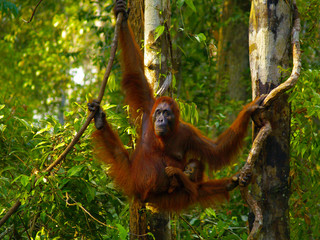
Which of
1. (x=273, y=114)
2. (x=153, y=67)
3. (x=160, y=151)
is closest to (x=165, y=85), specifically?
(x=153, y=67)

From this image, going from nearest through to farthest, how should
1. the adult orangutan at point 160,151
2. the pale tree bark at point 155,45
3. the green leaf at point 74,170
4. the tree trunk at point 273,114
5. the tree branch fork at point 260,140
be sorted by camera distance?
the tree branch fork at point 260,140, the tree trunk at point 273,114, the green leaf at point 74,170, the adult orangutan at point 160,151, the pale tree bark at point 155,45

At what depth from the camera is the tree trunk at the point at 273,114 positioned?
3627 millimetres

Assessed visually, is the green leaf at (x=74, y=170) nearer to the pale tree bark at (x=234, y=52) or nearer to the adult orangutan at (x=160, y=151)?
the adult orangutan at (x=160, y=151)

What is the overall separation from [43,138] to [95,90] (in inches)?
256

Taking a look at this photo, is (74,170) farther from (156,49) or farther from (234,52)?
Answer: (234,52)

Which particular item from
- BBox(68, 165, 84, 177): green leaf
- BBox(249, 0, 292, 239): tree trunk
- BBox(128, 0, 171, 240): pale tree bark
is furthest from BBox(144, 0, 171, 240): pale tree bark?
BBox(249, 0, 292, 239): tree trunk

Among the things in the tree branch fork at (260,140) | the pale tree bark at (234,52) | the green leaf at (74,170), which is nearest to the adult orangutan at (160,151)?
the green leaf at (74,170)

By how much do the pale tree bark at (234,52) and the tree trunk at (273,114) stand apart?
14.7 feet

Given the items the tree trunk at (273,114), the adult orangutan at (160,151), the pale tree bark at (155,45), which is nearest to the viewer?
the tree trunk at (273,114)

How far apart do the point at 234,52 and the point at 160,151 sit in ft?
16.2

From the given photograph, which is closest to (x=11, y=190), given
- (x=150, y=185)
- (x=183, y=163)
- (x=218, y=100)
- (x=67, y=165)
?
(x=67, y=165)

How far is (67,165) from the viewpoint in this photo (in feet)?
14.4

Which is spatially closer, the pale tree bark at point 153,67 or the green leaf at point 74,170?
the green leaf at point 74,170

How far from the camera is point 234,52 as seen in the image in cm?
878
